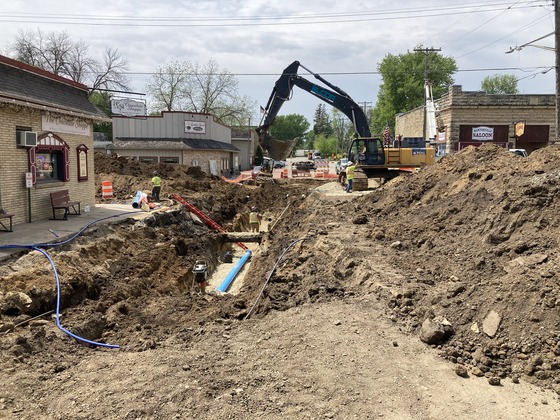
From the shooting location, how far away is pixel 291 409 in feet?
14.5

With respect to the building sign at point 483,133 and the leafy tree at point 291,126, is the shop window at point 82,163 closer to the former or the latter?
the building sign at point 483,133

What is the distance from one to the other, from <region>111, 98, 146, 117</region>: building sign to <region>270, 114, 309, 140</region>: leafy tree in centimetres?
9763

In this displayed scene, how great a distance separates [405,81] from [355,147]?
4632cm

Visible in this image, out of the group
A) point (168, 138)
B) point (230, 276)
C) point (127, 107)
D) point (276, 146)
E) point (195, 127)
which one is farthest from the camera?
point (127, 107)

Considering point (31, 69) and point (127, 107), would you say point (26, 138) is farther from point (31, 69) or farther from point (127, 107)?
point (127, 107)

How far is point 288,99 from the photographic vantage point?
2275cm

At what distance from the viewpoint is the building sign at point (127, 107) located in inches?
1649

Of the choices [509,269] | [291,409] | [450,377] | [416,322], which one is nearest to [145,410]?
[291,409]

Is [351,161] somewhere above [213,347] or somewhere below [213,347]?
above

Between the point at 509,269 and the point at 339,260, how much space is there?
3.68 metres

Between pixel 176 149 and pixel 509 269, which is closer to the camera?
pixel 509 269

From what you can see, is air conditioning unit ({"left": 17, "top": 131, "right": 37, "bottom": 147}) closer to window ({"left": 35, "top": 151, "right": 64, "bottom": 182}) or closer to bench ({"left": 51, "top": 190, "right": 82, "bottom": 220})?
window ({"left": 35, "top": 151, "right": 64, "bottom": 182})

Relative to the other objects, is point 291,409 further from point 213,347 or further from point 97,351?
point 97,351

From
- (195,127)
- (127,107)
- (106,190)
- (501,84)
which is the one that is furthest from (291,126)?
(106,190)
